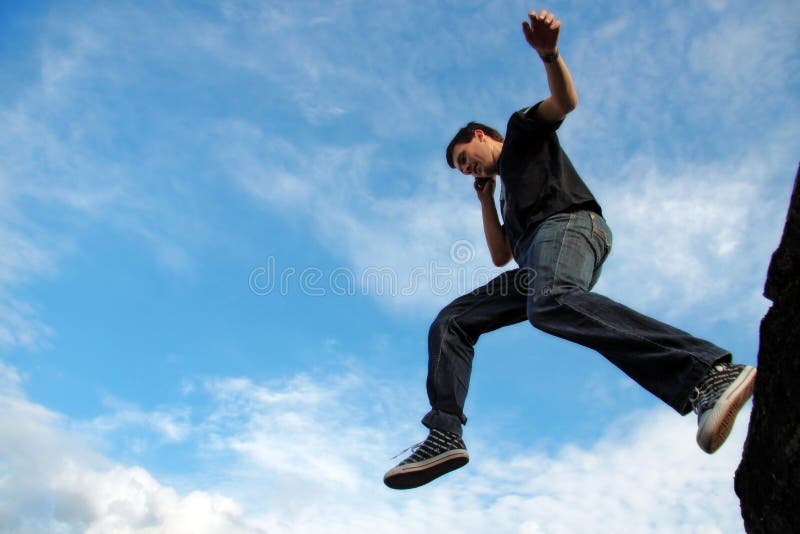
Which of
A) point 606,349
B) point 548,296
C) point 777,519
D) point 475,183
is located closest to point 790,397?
point 777,519

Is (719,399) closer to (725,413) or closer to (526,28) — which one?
(725,413)

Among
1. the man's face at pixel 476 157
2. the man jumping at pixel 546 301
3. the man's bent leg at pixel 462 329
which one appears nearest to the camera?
the man jumping at pixel 546 301

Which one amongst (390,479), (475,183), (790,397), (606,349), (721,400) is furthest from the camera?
(475,183)

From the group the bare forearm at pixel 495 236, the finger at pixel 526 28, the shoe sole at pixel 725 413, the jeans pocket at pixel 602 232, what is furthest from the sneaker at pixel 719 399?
the bare forearm at pixel 495 236

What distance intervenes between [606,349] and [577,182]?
1.39 m

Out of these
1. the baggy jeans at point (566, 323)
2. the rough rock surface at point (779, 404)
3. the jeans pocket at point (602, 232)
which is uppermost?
the jeans pocket at point (602, 232)

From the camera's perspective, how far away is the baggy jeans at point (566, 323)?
3.34 meters

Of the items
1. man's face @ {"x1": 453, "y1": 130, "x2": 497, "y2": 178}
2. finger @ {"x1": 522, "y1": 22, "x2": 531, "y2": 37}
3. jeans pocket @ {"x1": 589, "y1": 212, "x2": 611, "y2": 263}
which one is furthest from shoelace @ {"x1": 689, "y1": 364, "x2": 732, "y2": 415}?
man's face @ {"x1": 453, "y1": 130, "x2": 497, "y2": 178}

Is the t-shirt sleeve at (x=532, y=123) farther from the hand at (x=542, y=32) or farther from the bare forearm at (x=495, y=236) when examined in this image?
the bare forearm at (x=495, y=236)

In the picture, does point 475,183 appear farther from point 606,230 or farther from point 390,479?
point 390,479

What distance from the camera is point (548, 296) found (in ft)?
12.6

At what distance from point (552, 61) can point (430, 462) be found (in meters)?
2.53

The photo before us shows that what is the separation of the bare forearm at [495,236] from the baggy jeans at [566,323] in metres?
0.45

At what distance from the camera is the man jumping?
3260 millimetres
